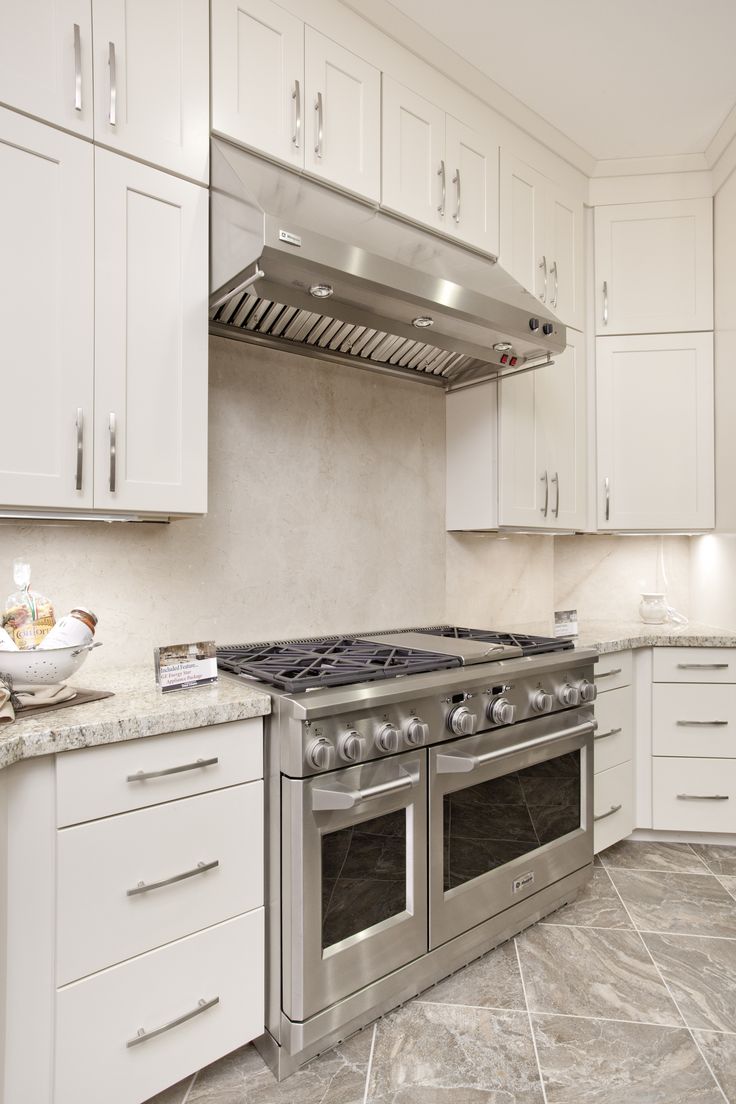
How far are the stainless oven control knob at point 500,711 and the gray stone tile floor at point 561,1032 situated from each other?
76 centimetres

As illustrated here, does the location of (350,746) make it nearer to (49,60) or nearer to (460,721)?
(460,721)

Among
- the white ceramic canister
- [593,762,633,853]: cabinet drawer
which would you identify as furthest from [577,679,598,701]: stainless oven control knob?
the white ceramic canister

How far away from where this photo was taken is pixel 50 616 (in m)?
1.54

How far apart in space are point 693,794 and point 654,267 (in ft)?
7.87

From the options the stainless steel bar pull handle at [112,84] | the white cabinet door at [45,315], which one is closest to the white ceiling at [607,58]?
the stainless steel bar pull handle at [112,84]

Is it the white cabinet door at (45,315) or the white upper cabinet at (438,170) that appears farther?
the white upper cabinet at (438,170)

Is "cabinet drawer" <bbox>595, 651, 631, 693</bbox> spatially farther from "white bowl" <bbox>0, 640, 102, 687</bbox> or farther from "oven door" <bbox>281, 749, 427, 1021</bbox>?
"white bowl" <bbox>0, 640, 102, 687</bbox>

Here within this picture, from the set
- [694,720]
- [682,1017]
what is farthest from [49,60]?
[694,720]

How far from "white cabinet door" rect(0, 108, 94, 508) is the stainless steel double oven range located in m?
0.72

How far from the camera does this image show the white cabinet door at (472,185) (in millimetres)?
2352

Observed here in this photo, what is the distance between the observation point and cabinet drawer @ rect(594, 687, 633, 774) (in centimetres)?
260

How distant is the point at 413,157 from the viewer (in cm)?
223

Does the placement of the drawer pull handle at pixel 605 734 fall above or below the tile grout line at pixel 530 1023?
above

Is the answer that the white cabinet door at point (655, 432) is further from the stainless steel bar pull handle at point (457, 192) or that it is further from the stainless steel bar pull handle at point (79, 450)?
the stainless steel bar pull handle at point (79, 450)
